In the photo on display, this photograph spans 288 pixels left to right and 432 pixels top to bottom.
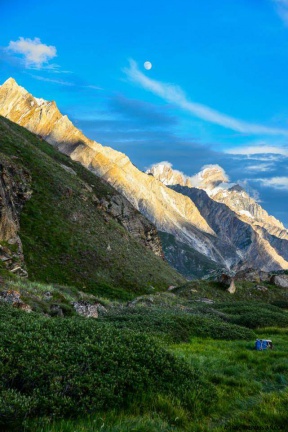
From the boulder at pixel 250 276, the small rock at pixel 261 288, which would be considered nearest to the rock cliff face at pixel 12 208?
the small rock at pixel 261 288

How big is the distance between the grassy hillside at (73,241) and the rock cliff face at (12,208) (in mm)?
2047

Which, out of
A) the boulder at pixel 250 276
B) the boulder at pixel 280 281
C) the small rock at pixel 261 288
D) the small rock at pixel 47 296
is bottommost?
the small rock at pixel 47 296

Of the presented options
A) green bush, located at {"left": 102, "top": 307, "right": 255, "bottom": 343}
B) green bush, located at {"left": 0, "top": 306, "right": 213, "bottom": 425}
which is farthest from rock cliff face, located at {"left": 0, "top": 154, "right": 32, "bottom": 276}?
green bush, located at {"left": 0, "top": 306, "right": 213, "bottom": 425}

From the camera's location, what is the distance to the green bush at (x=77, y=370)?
7.45 meters

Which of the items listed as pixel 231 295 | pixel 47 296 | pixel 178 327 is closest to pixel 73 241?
pixel 231 295

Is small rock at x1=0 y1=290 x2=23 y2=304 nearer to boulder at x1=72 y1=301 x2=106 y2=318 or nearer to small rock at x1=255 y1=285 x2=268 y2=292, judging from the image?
boulder at x1=72 y1=301 x2=106 y2=318

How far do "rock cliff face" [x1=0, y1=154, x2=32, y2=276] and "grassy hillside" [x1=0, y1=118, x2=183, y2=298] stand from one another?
80.6 inches

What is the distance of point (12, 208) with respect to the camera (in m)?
60.3

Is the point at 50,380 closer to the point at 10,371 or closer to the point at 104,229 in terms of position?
the point at 10,371

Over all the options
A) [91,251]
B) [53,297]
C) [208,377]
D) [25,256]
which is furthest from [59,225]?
[208,377]

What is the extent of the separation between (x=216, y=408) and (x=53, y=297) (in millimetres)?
21071

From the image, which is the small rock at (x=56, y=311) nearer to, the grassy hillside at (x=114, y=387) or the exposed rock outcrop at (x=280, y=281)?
the grassy hillside at (x=114, y=387)

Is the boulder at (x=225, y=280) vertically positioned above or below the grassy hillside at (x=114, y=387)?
above

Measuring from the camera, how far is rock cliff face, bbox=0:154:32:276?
155 ft
